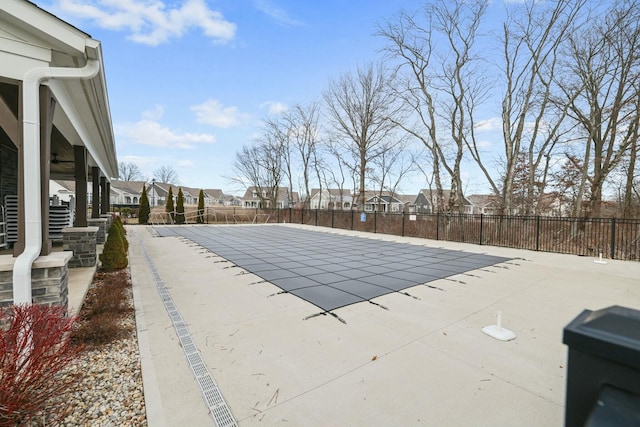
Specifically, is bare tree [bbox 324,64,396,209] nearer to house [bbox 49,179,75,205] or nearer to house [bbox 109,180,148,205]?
house [bbox 49,179,75,205]

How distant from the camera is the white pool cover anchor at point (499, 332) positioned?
10.0 ft

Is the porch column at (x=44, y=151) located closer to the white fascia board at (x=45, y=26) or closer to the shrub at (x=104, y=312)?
the white fascia board at (x=45, y=26)

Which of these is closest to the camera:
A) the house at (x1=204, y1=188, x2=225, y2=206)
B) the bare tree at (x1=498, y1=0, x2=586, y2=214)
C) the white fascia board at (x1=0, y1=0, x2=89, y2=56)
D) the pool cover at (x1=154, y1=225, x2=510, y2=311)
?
the white fascia board at (x1=0, y1=0, x2=89, y2=56)

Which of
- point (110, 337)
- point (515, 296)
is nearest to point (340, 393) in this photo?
point (110, 337)

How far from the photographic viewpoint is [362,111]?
19.0 meters

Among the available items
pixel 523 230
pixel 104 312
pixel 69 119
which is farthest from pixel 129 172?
pixel 523 230

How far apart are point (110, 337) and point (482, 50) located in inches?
675

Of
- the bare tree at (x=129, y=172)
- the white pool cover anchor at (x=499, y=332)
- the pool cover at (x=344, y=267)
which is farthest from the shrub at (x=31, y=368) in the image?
the bare tree at (x=129, y=172)

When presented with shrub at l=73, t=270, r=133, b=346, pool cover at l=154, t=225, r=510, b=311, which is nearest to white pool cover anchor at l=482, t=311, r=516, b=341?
pool cover at l=154, t=225, r=510, b=311

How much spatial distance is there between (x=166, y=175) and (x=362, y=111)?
49900 millimetres

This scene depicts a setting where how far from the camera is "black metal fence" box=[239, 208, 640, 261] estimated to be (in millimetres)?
8281

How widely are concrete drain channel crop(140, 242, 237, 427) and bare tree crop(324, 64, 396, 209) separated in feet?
51.3

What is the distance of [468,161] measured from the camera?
1566 centimetres

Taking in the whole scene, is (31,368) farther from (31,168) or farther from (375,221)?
(375,221)
